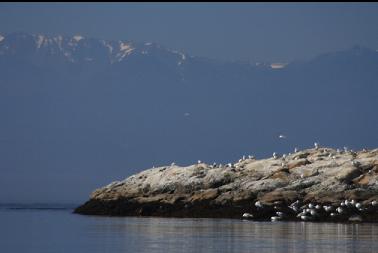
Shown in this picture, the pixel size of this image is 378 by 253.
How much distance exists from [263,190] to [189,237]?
20.3 meters

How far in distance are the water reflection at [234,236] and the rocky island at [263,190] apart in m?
2.96

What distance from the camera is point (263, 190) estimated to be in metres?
71.8

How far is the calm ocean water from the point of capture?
46.2 meters

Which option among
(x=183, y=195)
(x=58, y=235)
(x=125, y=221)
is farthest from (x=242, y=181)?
(x=58, y=235)

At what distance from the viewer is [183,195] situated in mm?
76625

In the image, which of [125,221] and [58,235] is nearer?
[58,235]

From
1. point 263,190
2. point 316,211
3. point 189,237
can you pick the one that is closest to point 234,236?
point 189,237

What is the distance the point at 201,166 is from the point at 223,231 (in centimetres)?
2483

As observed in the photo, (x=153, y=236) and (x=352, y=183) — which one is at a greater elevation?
(x=352, y=183)

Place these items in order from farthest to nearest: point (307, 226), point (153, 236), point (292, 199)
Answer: point (292, 199), point (307, 226), point (153, 236)

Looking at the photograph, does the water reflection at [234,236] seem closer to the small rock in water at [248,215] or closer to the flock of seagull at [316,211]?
the small rock in water at [248,215]

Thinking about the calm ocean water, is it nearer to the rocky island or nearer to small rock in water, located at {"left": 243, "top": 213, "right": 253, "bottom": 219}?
small rock in water, located at {"left": 243, "top": 213, "right": 253, "bottom": 219}

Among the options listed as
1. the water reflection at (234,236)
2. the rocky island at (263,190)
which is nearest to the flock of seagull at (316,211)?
the rocky island at (263,190)

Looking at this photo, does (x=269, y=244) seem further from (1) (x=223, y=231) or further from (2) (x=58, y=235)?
(2) (x=58, y=235)
